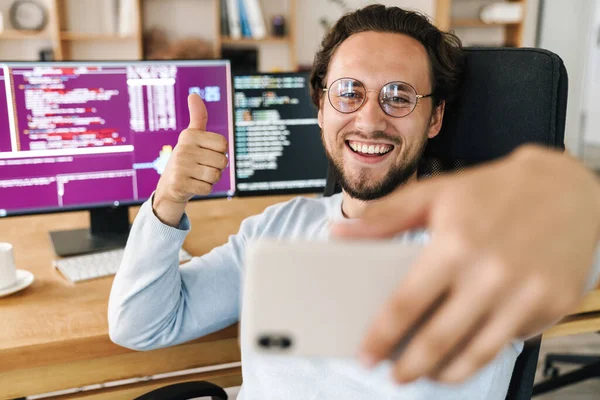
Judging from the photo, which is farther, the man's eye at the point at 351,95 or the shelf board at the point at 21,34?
the shelf board at the point at 21,34

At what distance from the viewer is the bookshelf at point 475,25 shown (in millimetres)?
4000

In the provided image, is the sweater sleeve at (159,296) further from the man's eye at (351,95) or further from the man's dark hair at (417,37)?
the man's dark hair at (417,37)

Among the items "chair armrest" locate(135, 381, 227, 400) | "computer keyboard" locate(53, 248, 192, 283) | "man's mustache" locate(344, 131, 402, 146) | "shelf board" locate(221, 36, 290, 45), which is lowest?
"chair armrest" locate(135, 381, 227, 400)

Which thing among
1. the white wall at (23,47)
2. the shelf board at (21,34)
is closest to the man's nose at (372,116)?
the shelf board at (21,34)

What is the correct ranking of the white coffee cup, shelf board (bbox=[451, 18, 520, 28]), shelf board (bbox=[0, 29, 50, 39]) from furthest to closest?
shelf board (bbox=[451, 18, 520, 28]), shelf board (bbox=[0, 29, 50, 39]), the white coffee cup

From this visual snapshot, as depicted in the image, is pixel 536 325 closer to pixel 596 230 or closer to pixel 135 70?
pixel 596 230

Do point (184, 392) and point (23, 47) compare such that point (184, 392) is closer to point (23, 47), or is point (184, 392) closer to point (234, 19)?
point (234, 19)

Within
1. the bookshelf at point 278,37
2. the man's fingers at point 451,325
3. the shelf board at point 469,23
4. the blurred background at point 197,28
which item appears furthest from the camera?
the shelf board at point 469,23

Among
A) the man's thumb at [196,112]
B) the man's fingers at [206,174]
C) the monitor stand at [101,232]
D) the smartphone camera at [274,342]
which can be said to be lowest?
the monitor stand at [101,232]

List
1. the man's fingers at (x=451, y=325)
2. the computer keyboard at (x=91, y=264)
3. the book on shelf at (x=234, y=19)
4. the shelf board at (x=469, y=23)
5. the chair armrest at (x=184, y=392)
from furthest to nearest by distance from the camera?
the shelf board at (x=469, y=23) < the book on shelf at (x=234, y=19) < the computer keyboard at (x=91, y=264) < the chair armrest at (x=184, y=392) < the man's fingers at (x=451, y=325)

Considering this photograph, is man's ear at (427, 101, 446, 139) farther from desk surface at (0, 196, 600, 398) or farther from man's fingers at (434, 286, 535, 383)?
man's fingers at (434, 286, 535, 383)

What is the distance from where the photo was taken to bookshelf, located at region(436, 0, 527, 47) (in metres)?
4.00

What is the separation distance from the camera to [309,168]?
1578 millimetres

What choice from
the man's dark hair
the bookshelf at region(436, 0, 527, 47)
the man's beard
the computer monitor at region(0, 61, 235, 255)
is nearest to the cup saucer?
the computer monitor at region(0, 61, 235, 255)
